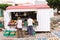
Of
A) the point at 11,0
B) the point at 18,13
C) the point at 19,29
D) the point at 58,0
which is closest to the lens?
the point at 19,29

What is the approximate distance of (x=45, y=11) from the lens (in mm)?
15805

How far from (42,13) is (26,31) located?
180 centimetres

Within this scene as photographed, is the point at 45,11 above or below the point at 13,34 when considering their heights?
above

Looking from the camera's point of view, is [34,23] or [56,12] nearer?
[34,23]

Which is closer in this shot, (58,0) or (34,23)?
(34,23)

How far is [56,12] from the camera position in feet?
124

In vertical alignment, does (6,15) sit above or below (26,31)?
above

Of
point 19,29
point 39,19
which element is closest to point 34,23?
point 39,19

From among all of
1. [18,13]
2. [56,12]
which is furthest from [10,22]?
[56,12]

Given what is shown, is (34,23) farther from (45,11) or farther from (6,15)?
(6,15)

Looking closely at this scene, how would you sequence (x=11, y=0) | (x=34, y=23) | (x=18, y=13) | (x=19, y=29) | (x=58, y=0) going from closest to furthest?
(x=19, y=29)
(x=34, y=23)
(x=18, y=13)
(x=58, y=0)
(x=11, y=0)

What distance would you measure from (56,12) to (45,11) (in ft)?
73.3

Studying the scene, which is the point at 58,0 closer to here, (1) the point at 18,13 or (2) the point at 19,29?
(1) the point at 18,13

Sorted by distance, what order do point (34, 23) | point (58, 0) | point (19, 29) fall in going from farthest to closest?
point (58, 0)
point (34, 23)
point (19, 29)
